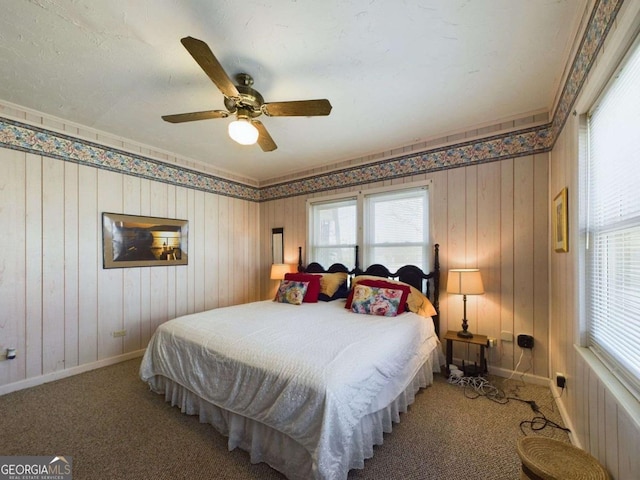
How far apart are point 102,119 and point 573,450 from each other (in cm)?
435

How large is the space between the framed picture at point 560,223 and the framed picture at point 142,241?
13.4ft

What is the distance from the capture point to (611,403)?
4.04 ft

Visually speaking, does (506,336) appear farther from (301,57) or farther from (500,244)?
(301,57)

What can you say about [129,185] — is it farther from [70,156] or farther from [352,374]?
[352,374]

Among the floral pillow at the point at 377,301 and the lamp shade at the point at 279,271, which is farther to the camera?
the lamp shade at the point at 279,271

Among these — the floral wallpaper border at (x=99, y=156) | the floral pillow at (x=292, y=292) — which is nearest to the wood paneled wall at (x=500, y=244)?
the floral pillow at (x=292, y=292)

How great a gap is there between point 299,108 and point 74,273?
2.91m

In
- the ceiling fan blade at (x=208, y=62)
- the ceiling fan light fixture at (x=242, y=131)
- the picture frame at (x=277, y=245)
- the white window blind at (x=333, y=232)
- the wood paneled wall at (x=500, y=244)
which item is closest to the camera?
the ceiling fan blade at (x=208, y=62)

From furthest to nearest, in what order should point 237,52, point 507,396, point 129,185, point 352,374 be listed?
point 129,185 < point 507,396 < point 237,52 < point 352,374

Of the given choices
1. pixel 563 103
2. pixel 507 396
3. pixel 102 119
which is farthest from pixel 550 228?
pixel 102 119

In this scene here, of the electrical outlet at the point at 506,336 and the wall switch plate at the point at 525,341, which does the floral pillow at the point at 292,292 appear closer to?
the electrical outlet at the point at 506,336

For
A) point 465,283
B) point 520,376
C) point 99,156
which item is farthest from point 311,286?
point 99,156

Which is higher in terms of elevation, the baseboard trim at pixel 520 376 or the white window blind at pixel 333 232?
the white window blind at pixel 333 232

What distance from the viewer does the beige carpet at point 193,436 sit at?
162 cm
